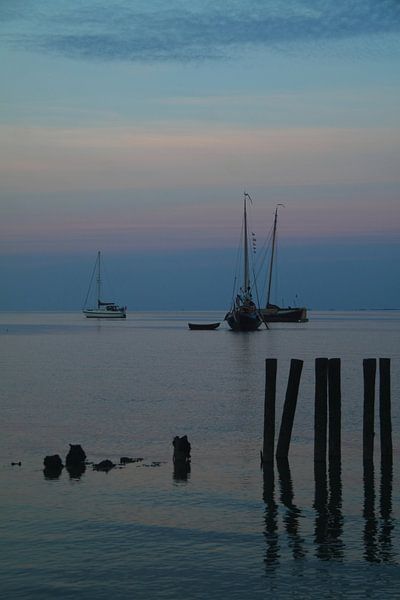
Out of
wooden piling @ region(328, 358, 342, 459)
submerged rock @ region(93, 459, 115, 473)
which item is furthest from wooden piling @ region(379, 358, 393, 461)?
submerged rock @ region(93, 459, 115, 473)

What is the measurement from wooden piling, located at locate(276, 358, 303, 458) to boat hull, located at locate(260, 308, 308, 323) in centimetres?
14922

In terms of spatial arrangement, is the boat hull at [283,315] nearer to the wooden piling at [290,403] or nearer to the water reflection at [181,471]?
the wooden piling at [290,403]

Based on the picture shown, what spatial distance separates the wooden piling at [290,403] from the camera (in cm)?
2434

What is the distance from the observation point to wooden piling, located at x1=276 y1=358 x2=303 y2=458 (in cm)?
2434

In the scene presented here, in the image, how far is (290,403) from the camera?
Answer: 24.5m

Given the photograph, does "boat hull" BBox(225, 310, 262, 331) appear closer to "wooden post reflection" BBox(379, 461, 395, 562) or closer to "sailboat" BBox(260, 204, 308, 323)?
"sailboat" BBox(260, 204, 308, 323)

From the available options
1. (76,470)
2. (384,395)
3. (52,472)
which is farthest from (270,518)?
(52,472)

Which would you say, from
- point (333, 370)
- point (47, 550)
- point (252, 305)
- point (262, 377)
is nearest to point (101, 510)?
point (47, 550)

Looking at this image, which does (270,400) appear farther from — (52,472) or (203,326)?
(203,326)

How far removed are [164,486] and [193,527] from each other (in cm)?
401

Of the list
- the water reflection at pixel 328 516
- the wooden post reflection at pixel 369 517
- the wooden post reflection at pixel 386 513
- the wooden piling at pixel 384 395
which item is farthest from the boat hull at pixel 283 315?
the water reflection at pixel 328 516

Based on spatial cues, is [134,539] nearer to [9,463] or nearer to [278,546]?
[278,546]

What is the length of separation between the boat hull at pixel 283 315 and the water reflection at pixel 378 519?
5921 inches

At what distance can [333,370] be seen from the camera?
79.4ft
